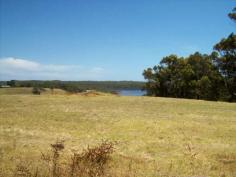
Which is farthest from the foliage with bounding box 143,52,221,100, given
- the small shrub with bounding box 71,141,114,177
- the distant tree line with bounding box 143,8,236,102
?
the small shrub with bounding box 71,141,114,177

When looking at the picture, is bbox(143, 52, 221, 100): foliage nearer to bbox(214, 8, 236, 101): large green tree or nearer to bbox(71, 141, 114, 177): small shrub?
bbox(214, 8, 236, 101): large green tree

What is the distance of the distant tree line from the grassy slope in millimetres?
27814

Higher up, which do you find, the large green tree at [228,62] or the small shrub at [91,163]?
the large green tree at [228,62]

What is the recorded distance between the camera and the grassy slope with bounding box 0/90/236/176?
830 centimetres

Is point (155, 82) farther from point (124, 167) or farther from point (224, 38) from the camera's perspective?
point (124, 167)

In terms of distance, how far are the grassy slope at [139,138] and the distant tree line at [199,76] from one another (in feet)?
91.3

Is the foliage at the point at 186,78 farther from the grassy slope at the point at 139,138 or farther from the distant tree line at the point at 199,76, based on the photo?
the grassy slope at the point at 139,138

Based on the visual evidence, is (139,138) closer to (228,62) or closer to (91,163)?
(91,163)

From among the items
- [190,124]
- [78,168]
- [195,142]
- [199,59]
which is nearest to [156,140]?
[195,142]

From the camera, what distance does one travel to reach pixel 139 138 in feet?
39.3

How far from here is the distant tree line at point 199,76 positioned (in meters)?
44.9

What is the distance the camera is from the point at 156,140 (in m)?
11.7

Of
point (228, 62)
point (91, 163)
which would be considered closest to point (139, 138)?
point (91, 163)

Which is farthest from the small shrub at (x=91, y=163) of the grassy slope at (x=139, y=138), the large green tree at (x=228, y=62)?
the large green tree at (x=228, y=62)
